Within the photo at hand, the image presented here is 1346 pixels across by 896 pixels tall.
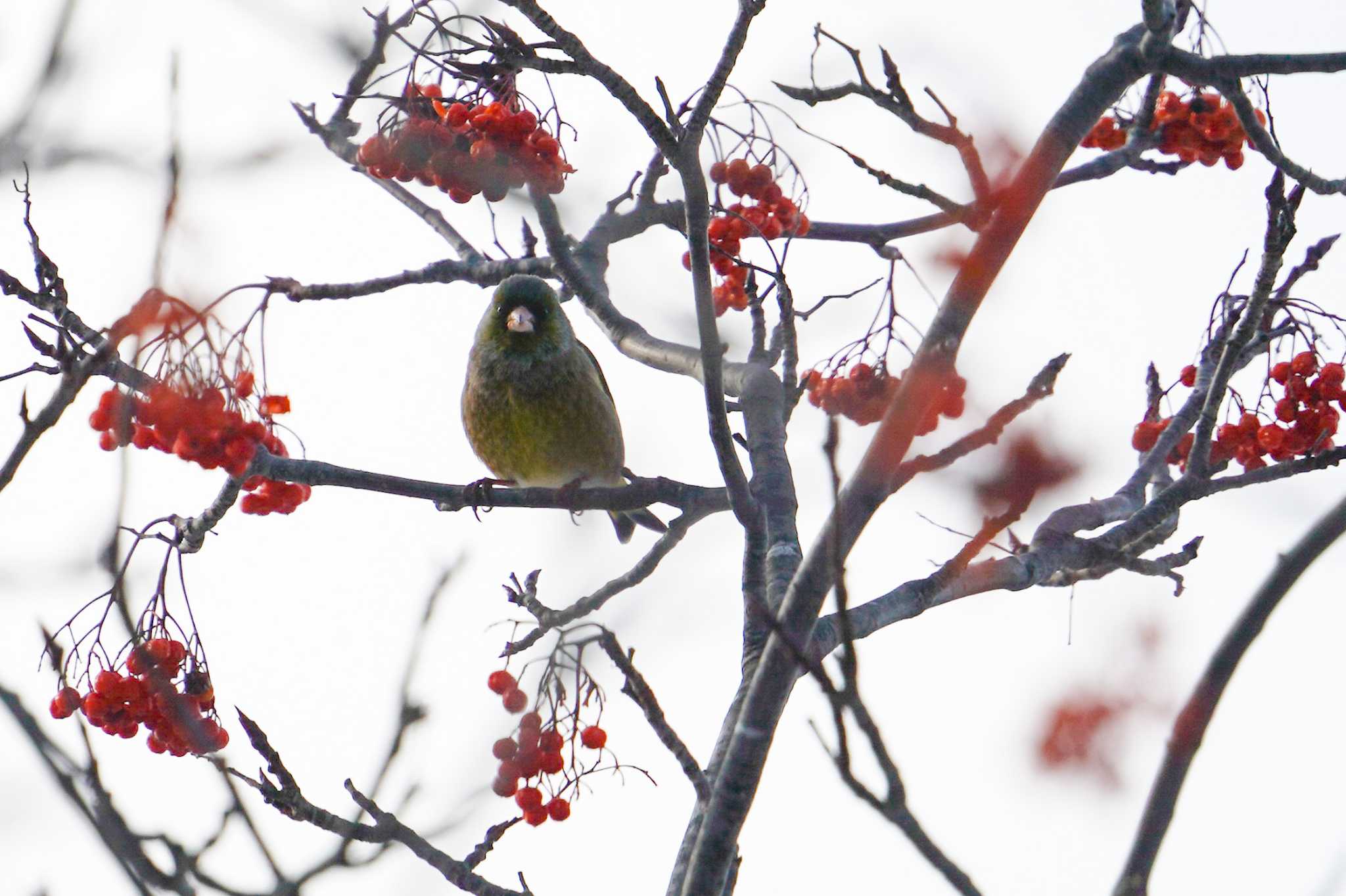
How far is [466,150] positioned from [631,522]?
9.18 ft

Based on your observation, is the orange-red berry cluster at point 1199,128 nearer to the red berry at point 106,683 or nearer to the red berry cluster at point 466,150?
the red berry cluster at point 466,150

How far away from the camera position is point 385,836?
8.86ft

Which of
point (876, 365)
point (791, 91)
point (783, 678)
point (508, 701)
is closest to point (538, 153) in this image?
point (791, 91)

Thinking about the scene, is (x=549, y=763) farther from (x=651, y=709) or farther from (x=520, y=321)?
(x=520, y=321)

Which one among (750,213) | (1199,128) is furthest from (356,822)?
(1199,128)

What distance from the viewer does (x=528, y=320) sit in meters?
5.70

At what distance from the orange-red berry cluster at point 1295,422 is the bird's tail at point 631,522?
283 cm

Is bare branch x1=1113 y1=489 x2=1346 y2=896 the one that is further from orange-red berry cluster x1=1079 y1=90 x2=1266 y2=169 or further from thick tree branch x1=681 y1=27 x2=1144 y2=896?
orange-red berry cluster x1=1079 y1=90 x2=1266 y2=169

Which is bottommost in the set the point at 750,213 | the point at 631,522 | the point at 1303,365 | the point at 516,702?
the point at 516,702

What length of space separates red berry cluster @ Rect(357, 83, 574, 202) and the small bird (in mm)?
1627

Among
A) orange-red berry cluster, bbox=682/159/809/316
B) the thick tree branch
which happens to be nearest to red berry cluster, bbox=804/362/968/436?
orange-red berry cluster, bbox=682/159/809/316

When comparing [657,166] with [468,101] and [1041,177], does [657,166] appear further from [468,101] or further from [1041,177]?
[1041,177]

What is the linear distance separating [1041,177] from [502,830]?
1845mm

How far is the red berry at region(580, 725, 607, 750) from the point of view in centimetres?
393
